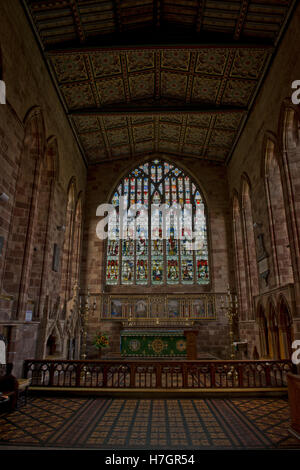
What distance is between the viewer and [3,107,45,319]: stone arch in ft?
27.1

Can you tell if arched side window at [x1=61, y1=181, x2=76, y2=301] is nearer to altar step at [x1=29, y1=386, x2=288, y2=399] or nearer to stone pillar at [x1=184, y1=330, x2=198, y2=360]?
stone pillar at [x1=184, y1=330, x2=198, y2=360]

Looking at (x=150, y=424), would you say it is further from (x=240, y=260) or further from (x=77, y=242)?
(x=77, y=242)

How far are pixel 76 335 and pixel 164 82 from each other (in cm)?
1056

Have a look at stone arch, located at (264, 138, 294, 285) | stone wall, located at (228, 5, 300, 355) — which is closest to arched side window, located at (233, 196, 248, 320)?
stone wall, located at (228, 5, 300, 355)

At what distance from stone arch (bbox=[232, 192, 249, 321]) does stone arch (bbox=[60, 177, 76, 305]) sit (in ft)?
24.0

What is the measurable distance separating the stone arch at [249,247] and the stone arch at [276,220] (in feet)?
6.01

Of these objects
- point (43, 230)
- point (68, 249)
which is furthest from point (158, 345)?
point (43, 230)

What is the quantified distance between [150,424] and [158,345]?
239 inches

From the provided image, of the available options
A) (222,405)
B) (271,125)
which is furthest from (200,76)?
(222,405)

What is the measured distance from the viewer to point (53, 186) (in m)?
11.1

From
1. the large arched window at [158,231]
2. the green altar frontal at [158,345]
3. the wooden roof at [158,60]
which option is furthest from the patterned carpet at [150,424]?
the wooden roof at [158,60]

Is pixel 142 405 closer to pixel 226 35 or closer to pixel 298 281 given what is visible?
pixel 298 281

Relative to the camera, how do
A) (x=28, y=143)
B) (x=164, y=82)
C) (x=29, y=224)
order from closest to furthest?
(x=29, y=224)
(x=28, y=143)
(x=164, y=82)

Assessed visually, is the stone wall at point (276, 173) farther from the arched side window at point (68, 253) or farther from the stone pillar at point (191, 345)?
the arched side window at point (68, 253)
